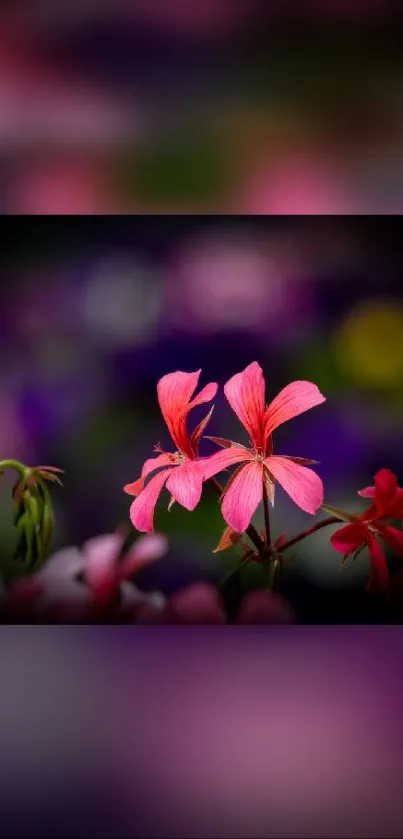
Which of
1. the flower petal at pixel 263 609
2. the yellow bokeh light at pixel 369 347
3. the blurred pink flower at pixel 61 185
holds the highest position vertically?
the blurred pink flower at pixel 61 185

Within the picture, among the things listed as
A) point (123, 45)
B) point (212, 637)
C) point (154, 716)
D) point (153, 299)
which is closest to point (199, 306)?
point (153, 299)

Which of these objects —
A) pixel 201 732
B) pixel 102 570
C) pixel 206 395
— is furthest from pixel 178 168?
pixel 201 732

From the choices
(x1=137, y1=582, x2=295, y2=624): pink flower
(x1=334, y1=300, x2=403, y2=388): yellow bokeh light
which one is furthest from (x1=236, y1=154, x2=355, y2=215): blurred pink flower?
(x1=137, y1=582, x2=295, y2=624): pink flower

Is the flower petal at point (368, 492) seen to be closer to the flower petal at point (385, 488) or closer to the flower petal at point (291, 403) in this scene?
the flower petal at point (385, 488)

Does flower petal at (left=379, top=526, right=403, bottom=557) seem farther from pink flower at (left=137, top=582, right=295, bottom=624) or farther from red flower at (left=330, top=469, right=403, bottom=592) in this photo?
pink flower at (left=137, top=582, right=295, bottom=624)

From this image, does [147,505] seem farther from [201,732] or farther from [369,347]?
[369,347]

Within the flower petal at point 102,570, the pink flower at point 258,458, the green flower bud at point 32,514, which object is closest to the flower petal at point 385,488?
the pink flower at point 258,458
